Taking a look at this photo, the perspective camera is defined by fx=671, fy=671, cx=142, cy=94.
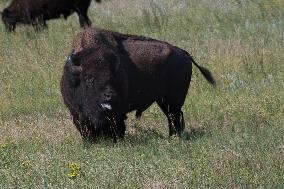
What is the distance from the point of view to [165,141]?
7.49 meters

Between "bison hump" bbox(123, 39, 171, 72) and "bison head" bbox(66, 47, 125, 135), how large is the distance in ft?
1.89

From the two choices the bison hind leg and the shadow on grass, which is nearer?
the shadow on grass

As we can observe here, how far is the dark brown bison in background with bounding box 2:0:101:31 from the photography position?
17406 mm

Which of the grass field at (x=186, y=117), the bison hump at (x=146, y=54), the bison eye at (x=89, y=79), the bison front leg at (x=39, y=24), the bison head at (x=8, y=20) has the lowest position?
the bison head at (x=8, y=20)

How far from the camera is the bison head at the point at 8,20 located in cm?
1730

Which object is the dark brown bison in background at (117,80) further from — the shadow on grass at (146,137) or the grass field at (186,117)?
the grass field at (186,117)

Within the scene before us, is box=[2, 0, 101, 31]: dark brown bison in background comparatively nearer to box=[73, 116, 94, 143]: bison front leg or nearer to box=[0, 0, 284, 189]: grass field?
box=[0, 0, 284, 189]: grass field

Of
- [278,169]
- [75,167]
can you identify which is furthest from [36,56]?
[278,169]

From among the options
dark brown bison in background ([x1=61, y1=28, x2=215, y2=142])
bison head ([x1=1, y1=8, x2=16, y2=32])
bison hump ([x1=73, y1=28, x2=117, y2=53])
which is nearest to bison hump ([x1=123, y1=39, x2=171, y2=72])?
dark brown bison in background ([x1=61, y1=28, x2=215, y2=142])

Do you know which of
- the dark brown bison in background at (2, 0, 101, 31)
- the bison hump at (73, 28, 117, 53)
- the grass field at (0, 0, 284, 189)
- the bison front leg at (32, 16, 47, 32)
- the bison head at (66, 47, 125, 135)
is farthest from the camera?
the dark brown bison in background at (2, 0, 101, 31)

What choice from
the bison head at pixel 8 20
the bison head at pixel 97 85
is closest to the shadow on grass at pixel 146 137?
the bison head at pixel 97 85

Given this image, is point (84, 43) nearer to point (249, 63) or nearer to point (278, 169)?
point (278, 169)

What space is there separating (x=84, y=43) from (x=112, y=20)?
354 inches

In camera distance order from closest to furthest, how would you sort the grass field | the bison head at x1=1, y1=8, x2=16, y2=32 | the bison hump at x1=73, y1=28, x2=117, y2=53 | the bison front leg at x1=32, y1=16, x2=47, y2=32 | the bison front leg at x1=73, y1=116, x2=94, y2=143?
the grass field, the bison front leg at x1=73, y1=116, x2=94, y2=143, the bison hump at x1=73, y1=28, x2=117, y2=53, the bison front leg at x1=32, y1=16, x2=47, y2=32, the bison head at x1=1, y1=8, x2=16, y2=32
